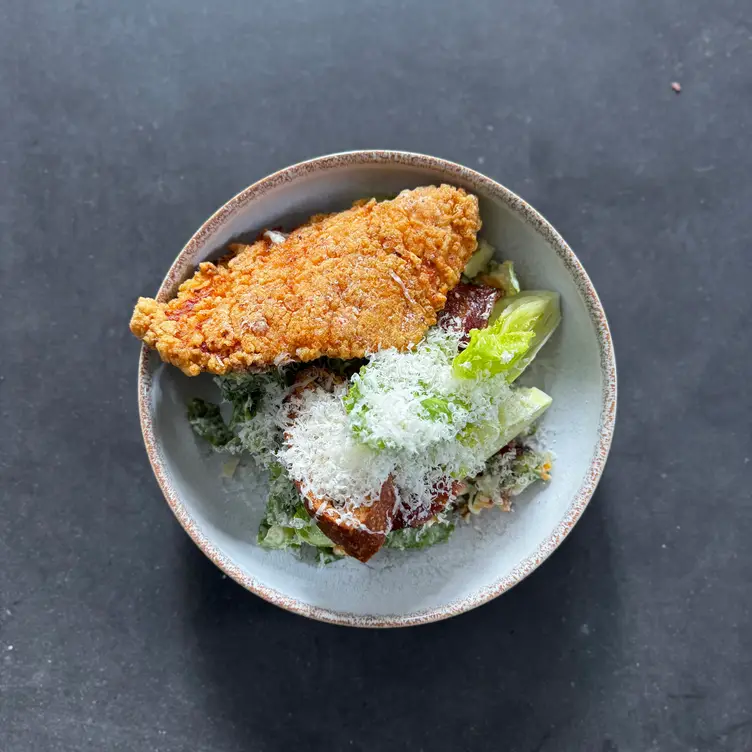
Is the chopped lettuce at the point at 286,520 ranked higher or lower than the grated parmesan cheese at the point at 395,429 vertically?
lower

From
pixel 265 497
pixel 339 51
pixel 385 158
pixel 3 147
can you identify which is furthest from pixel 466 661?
pixel 3 147

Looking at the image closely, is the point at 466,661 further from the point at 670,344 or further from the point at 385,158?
the point at 385,158

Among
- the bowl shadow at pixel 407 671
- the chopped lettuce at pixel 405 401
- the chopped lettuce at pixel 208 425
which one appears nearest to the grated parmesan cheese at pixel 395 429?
the chopped lettuce at pixel 405 401

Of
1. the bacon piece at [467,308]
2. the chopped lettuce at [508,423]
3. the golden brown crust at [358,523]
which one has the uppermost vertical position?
the bacon piece at [467,308]

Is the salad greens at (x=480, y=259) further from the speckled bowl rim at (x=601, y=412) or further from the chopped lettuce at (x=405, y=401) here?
the chopped lettuce at (x=405, y=401)

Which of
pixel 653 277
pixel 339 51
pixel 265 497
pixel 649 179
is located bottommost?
pixel 265 497

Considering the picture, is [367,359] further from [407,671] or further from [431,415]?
[407,671]
